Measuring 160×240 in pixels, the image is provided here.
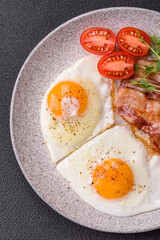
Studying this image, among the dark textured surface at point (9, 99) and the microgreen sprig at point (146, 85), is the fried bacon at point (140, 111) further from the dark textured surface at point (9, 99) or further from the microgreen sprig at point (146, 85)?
the dark textured surface at point (9, 99)

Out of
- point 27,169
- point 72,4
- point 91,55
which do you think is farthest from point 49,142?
point 72,4

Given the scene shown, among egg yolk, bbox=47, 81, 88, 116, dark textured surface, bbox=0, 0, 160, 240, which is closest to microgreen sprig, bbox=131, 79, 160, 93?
egg yolk, bbox=47, 81, 88, 116

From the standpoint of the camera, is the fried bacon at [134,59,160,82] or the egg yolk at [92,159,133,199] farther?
the fried bacon at [134,59,160,82]

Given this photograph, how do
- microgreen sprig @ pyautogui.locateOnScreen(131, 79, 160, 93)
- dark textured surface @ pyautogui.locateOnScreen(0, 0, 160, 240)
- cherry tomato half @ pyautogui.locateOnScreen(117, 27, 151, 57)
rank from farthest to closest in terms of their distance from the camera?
dark textured surface @ pyautogui.locateOnScreen(0, 0, 160, 240)
cherry tomato half @ pyautogui.locateOnScreen(117, 27, 151, 57)
microgreen sprig @ pyautogui.locateOnScreen(131, 79, 160, 93)

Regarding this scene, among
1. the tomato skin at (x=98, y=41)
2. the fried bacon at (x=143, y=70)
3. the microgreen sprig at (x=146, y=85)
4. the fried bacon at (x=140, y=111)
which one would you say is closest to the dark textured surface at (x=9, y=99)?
the tomato skin at (x=98, y=41)

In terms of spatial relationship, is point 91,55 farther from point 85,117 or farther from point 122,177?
point 122,177

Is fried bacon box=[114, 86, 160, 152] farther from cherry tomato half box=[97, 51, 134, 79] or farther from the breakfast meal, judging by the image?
cherry tomato half box=[97, 51, 134, 79]

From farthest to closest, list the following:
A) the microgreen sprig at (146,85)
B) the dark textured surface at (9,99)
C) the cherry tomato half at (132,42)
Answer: the dark textured surface at (9,99)
the cherry tomato half at (132,42)
the microgreen sprig at (146,85)
